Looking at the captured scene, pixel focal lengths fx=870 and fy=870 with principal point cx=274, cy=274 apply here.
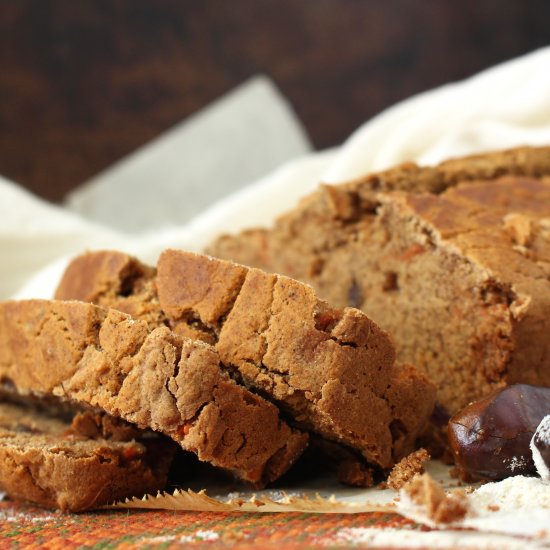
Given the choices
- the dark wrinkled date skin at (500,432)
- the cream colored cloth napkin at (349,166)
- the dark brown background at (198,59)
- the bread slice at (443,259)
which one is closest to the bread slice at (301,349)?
the dark wrinkled date skin at (500,432)

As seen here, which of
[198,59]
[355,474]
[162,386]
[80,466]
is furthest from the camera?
[198,59]

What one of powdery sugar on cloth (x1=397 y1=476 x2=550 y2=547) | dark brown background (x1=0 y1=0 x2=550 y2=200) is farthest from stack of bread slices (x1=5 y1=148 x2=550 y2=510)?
dark brown background (x1=0 y1=0 x2=550 y2=200)

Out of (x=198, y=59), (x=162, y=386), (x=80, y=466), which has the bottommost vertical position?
(x=80, y=466)

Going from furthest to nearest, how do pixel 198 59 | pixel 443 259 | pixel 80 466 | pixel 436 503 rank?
pixel 198 59 → pixel 443 259 → pixel 80 466 → pixel 436 503

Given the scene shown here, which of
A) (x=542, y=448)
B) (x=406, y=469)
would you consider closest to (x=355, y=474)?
(x=406, y=469)

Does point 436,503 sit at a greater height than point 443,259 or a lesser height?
lesser

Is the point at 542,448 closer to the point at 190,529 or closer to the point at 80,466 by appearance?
the point at 190,529

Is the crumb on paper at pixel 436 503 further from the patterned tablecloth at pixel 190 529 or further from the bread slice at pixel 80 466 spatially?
the bread slice at pixel 80 466

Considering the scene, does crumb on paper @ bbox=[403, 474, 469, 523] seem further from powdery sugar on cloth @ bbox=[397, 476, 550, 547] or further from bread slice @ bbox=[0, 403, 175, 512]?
bread slice @ bbox=[0, 403, 175, 512]

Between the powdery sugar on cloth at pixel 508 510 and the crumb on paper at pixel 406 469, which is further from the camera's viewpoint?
the crumb on paper at pixel 406 469
